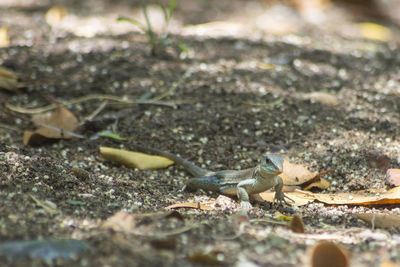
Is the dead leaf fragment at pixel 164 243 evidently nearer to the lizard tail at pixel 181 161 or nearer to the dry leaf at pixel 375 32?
the lizard tail at pixel 181 161

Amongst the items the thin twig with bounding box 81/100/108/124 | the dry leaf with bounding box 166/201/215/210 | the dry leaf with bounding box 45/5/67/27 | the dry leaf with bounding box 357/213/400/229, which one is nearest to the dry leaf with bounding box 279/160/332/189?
the dry leaf with bounding box 357/213/400/229

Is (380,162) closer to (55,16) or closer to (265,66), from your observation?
(265,66)

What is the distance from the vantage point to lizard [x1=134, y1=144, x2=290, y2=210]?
10.5 ft

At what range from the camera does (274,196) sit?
3.41 metres

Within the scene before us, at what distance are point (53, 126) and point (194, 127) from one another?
1215 millimetres

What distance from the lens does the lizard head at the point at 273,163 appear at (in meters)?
3.15

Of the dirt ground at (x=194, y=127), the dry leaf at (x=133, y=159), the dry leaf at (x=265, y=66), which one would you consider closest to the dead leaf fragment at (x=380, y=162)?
the dirt ground at (x=194, y=127)

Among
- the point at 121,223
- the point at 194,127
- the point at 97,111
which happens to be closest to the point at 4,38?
the point at 97,111

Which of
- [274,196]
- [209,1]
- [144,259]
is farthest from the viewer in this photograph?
[209,1]

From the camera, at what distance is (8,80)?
460 centimetres

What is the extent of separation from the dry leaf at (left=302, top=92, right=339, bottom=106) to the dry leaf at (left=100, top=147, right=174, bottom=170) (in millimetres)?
1693

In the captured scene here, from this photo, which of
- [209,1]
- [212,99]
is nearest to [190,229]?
[212,99]

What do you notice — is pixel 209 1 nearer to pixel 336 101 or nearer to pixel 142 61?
pixel 142 61

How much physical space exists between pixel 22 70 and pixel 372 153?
3.54 m
